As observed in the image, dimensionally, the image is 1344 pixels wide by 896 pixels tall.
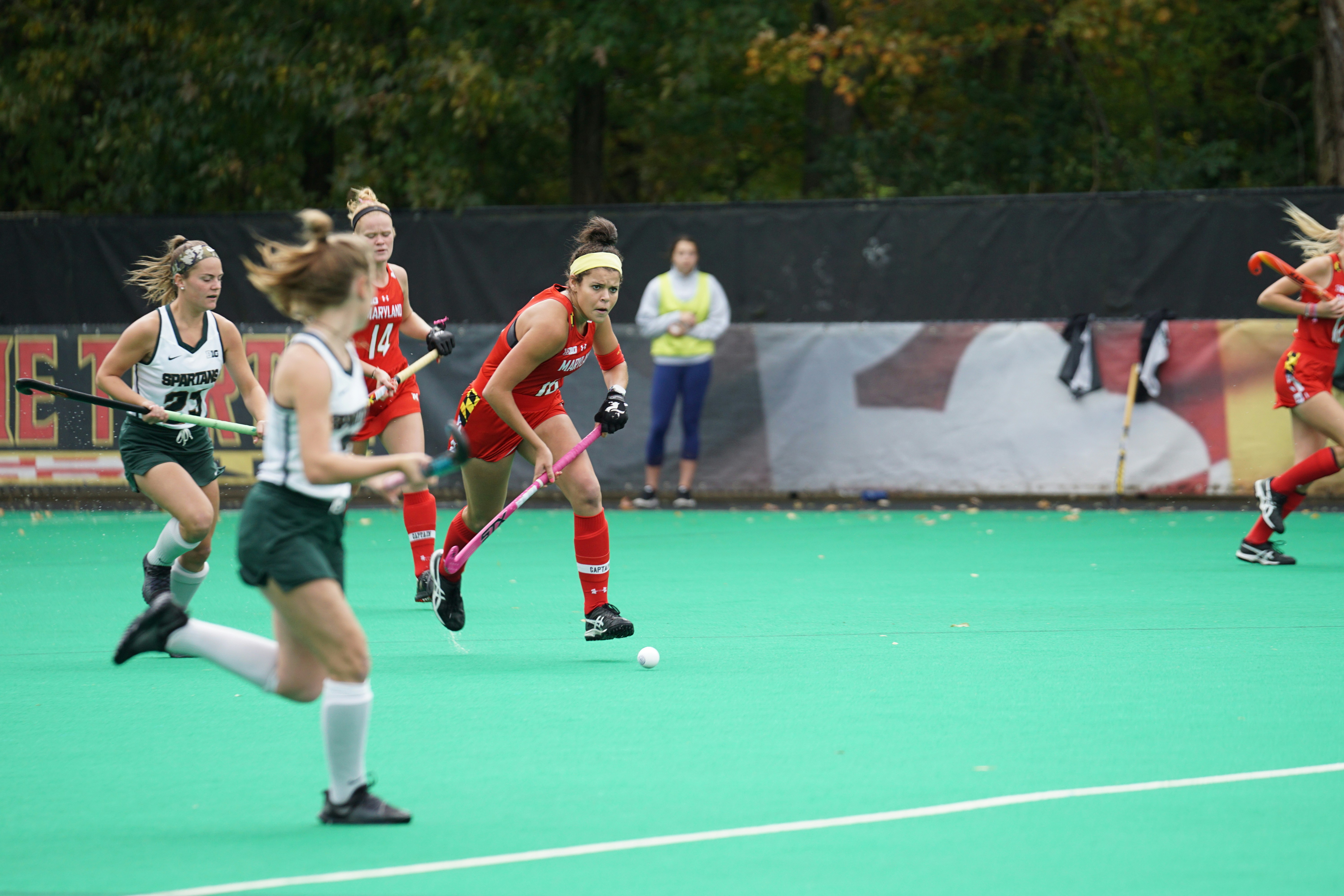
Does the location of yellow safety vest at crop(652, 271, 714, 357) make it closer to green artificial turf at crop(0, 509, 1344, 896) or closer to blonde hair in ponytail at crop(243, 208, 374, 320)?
green artificial turf at crop(0, 509, 1344, 896)

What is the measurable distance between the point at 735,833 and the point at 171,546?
3.72 metres

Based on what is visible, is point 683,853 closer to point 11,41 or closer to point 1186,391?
point 1186,391

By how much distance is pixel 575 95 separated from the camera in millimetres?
16656

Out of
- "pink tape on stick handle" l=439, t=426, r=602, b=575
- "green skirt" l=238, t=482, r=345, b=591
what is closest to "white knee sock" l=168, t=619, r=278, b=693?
"green skirt" l=238, t=482, r=345, b=591

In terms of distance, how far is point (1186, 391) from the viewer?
1212cm

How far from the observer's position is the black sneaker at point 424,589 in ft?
25.6

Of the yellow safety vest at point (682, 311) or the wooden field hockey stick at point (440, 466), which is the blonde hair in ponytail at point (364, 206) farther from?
the yellow safety vest at point (682, 311)

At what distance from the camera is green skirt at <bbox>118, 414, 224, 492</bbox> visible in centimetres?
662

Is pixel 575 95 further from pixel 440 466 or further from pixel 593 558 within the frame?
pixel 440 466

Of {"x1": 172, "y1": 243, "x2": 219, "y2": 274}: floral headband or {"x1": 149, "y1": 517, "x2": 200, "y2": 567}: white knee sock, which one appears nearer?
{"x1": 172, "y1": 243, "x2": 219, "y2": 274}: floral headband

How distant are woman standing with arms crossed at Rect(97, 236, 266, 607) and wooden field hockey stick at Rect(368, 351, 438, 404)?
59 centimetres

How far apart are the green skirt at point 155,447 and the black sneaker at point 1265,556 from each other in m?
6.03

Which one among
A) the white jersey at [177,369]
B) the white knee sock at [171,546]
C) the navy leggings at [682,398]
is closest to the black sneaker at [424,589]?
the white knee sock at [171,546]

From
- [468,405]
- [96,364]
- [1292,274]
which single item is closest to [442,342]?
[468,405]
